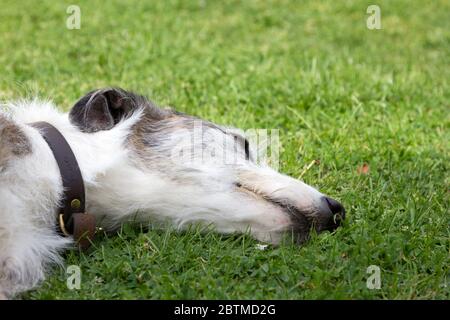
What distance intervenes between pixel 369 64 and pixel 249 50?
1.31 m

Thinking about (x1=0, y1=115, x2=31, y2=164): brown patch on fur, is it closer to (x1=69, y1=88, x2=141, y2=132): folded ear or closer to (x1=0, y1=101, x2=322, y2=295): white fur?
(x1=0, y1=101, x2=322, y2=295): white fur

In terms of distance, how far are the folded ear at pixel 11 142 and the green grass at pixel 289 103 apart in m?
0.65

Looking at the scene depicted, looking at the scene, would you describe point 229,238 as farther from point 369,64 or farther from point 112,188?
point 369,64

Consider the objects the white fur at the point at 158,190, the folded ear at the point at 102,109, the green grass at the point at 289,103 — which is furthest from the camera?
the folded ear at the point at 102,109

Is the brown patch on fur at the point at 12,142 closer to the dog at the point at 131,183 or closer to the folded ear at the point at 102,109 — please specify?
the dog at the point at 131,183

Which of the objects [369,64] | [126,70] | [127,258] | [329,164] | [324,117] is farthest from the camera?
[369,64]

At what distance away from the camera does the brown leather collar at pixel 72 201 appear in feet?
14.1

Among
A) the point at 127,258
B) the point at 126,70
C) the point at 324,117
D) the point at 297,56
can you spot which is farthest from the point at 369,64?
the point at 127,258

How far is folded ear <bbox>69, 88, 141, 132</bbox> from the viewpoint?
15.5ft

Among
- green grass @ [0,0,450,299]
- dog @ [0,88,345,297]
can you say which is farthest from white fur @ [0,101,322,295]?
green grass @ [0,0,450,299]

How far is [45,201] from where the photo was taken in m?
4.23

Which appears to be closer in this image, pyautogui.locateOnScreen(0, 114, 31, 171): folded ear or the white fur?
pyautogui.locateOnScreen(0, 114, 31, 171): folded ear

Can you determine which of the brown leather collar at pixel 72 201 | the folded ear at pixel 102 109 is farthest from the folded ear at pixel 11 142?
the folded ear at pixel 102 109

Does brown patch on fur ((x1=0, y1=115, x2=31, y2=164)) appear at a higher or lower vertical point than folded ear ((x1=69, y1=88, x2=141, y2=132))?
lower
